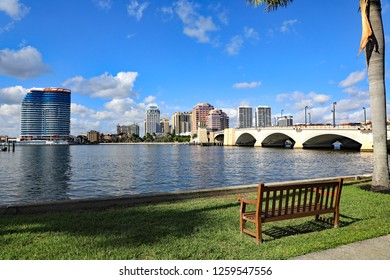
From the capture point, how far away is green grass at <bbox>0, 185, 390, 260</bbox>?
4.62 m

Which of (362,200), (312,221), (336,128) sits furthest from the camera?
(336,128)

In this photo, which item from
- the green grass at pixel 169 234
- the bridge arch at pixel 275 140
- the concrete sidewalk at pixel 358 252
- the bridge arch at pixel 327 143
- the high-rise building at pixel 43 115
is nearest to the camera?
the concrete sidewalk at pixel 358 252

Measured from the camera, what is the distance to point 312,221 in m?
6.67

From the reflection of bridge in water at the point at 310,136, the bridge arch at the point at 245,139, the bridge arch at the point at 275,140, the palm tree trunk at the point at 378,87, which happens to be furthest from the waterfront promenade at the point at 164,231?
the bridge arch at the point at 245,139

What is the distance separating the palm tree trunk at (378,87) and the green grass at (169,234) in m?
3.16

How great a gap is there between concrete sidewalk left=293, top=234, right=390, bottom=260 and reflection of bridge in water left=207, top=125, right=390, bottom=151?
62.0 meters

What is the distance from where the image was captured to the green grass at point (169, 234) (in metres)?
4.62

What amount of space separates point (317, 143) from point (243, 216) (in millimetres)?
83658

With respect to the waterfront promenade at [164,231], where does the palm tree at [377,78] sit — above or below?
above

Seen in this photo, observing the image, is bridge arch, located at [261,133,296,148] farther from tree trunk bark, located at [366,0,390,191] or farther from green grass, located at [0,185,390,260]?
green grass, located at [0,185,390,260]

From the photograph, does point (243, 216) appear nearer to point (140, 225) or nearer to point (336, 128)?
point (140, 225)

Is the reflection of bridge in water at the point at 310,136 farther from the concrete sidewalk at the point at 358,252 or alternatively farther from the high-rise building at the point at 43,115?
the high-rise building at the point at 43,115

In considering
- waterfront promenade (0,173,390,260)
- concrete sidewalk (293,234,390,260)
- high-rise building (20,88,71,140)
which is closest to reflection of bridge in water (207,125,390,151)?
waterfront promenade (0,173,390,260)
